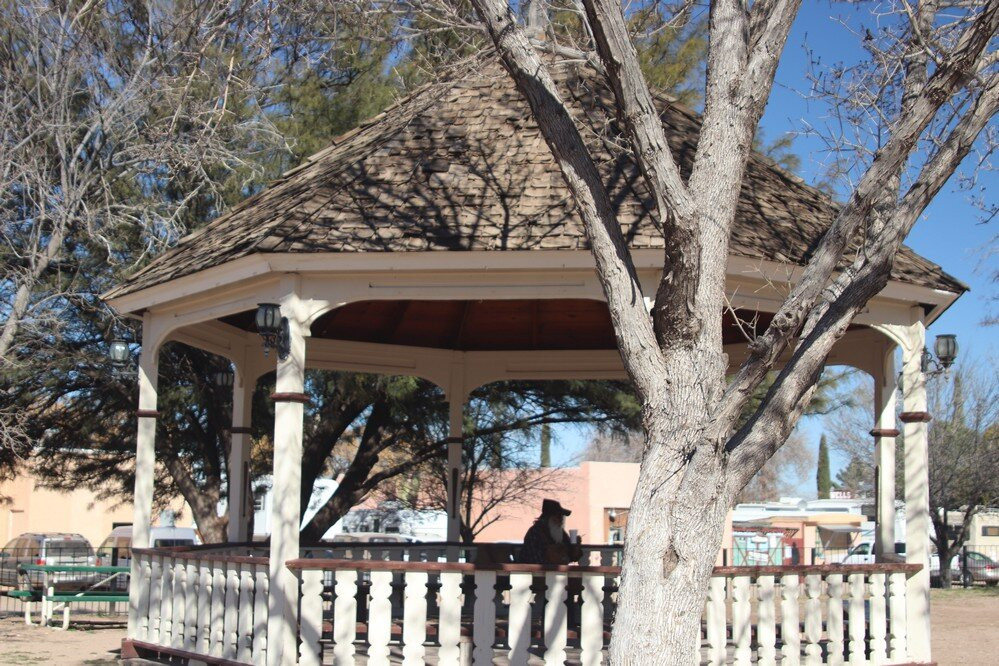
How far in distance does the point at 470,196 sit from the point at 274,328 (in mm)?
1987

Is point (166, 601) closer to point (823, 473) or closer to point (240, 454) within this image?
point (240, 454)

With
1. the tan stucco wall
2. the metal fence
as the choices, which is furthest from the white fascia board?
the tan stucco wall

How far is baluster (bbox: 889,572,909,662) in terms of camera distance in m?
9.71

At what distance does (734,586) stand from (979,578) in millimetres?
29471

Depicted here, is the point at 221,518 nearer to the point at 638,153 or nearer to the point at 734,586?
the point at 734,586

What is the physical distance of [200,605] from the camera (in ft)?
32.0

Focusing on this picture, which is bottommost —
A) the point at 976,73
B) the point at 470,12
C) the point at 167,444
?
the point at 167,444

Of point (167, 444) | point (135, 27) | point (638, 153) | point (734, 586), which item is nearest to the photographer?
point (638, 153)

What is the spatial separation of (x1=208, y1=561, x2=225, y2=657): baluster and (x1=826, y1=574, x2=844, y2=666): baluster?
5018 mm

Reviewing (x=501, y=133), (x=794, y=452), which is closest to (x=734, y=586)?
(x=501, y=133)

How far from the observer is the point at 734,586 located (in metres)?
8.78

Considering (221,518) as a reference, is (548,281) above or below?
above

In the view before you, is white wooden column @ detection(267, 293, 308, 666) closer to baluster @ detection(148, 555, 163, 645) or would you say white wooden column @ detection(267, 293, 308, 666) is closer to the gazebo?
the gazebo

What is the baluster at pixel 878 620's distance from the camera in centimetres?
956
